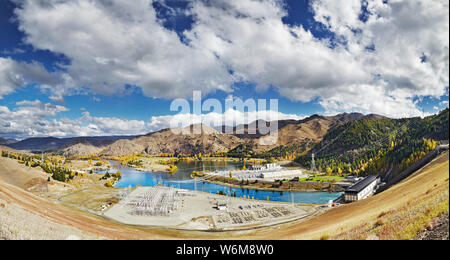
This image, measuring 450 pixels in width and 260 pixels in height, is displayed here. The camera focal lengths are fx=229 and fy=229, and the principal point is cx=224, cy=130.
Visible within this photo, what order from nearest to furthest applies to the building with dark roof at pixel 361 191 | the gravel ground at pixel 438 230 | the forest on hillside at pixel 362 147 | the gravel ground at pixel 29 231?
1. the gravel ground at pixel 438 230
2. the gravel ground at pixel 29 231
3. the building with dark roof at pixel 361 191
4. the forest on hillside at pixel 362 147

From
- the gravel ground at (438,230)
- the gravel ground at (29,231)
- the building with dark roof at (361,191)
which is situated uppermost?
the gravel ground at (438,230)

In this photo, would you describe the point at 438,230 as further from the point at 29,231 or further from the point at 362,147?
the point at 362,147

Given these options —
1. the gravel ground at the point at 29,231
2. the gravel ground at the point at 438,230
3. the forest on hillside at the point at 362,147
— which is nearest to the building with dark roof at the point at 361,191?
the forest on hillside at the point at 362,147

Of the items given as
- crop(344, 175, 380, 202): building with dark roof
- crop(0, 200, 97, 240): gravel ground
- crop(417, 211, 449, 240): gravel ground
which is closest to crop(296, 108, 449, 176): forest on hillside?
crop(344, 175, 380, 202): building with dark roof

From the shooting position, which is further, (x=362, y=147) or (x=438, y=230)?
(x=362, y=147)

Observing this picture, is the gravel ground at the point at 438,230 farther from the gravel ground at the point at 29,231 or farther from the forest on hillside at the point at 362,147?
the forest on hillside at the point at 362,147

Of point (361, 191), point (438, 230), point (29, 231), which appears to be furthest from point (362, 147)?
point (29, 231)

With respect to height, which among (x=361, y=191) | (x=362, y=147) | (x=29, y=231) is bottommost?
(x=361, y=191)

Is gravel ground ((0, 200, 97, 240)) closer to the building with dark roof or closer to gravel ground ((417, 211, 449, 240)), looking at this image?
gravel ground ((417, 211, 449, 240))

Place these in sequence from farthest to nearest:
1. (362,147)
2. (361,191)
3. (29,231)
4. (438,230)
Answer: (362,147) < (361,191) < (29,231) < (438,230)
